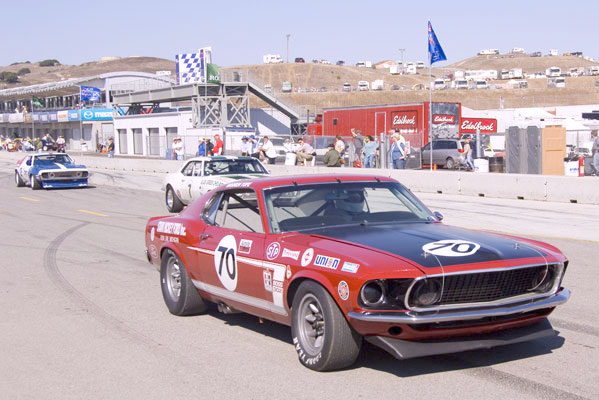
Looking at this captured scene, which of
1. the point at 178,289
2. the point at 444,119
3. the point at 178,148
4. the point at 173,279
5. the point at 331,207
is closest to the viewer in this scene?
the point at 331,207

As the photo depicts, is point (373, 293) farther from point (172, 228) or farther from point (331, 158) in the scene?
point (331, 158)

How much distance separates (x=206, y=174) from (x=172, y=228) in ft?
34.6

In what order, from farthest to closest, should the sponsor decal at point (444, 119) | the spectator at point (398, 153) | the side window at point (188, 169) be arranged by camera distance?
the sponsor decal at point (444, 119)
the spectator at point (398, 153)
the side window at point (188, 169)

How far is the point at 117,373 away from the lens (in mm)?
5438

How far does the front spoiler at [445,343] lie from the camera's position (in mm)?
4754

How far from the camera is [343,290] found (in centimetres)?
488

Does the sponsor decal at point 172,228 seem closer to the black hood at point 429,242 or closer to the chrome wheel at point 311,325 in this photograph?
the black hood at point 429,242

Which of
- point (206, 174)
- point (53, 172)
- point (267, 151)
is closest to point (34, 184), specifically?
point (53, 172)

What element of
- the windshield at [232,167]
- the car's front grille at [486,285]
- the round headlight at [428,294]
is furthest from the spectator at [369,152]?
the round headlight at [428,294]

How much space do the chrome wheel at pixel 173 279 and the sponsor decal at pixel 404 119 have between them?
104 ft

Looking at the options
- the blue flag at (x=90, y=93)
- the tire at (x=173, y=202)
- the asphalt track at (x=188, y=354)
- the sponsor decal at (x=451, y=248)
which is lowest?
the asphalt track at (x=188, y=354)

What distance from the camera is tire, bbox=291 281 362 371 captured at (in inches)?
195

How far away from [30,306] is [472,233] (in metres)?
4.96

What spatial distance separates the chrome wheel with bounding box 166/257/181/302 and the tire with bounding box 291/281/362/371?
222 cm
